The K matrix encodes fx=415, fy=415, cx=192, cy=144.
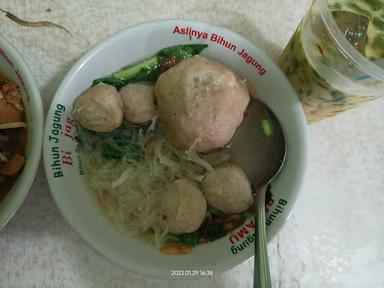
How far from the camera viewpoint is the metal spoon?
803 millimetres

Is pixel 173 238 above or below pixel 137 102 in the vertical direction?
below

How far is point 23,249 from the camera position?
811mm

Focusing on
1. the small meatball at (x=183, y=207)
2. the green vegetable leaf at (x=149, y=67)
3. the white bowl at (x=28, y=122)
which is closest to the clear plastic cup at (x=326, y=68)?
the green vegetable leaf at (x=149, y=67)

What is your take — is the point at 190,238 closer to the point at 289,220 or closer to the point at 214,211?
the point at 214,211

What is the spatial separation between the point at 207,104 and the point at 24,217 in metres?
0.43

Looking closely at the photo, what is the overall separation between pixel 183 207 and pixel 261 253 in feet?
0.51

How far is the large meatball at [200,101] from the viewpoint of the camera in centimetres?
76

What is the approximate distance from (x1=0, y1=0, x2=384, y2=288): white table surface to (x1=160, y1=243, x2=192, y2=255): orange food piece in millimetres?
88

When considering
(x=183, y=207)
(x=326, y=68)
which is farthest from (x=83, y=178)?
(x=326, y=68)

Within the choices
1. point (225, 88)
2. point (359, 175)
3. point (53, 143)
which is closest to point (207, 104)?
point (225, 88)

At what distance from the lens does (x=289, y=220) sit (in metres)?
0.89

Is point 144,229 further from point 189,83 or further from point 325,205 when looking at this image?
point 325,205

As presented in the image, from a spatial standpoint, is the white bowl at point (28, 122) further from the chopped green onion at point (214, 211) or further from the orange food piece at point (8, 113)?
the chopped green onion at point (214, 211)

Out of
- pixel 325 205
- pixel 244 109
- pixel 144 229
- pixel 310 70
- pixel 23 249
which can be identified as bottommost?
pixel 23 249
